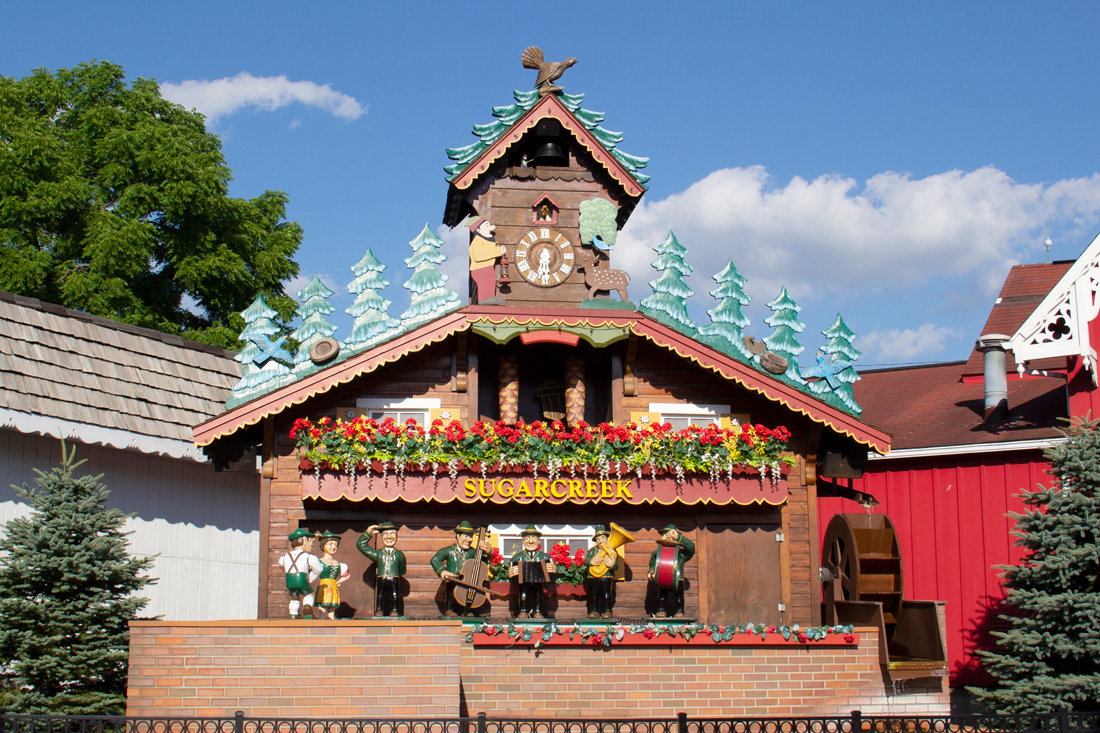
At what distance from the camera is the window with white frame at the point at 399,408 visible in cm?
1588

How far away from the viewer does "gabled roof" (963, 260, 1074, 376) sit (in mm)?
20750

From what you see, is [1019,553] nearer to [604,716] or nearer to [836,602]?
[836,602]

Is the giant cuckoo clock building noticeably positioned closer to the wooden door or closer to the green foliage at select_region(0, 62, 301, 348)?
the wooden door

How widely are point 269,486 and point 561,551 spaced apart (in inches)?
160

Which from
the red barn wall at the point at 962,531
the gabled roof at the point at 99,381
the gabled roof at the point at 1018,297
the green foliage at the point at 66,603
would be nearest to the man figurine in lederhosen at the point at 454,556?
the green foliage at the point at 66,603

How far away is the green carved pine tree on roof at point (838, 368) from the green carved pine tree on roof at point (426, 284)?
5142mm

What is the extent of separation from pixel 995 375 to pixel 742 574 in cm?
621

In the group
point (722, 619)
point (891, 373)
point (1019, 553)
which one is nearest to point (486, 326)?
point (722, 619)

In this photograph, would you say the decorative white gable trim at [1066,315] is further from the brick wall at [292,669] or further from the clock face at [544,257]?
the brick wall at [292,669]

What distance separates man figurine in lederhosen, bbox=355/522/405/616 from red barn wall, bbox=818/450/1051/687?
6802mm

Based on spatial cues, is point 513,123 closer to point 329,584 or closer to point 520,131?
point 520,131

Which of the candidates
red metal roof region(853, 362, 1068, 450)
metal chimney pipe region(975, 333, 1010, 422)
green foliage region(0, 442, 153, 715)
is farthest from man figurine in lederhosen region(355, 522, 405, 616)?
metal chimney pipe region(975, 333, 1010, 422)

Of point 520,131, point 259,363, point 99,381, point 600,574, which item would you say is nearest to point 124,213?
→ point 99,381

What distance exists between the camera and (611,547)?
15.1 meters
